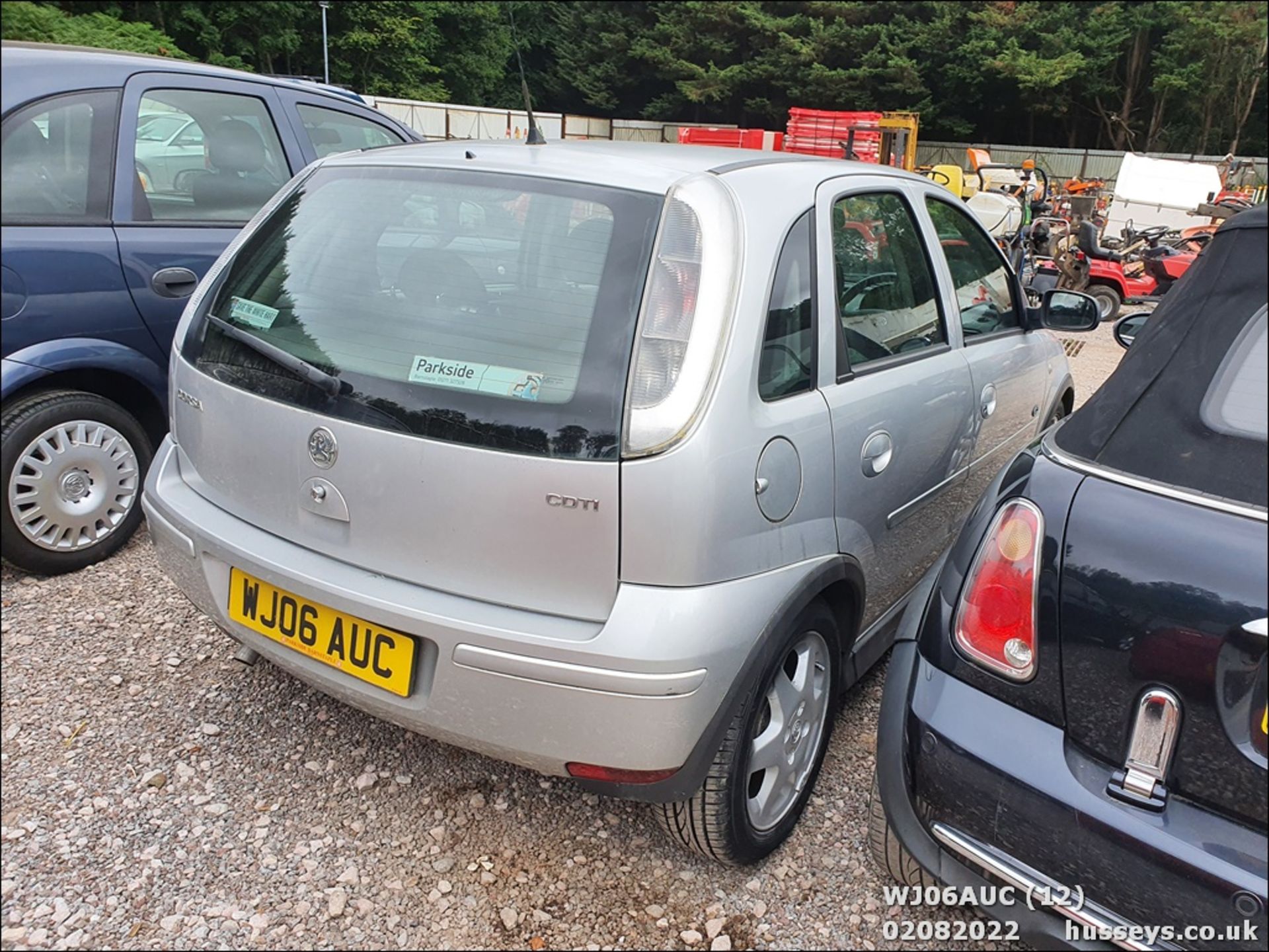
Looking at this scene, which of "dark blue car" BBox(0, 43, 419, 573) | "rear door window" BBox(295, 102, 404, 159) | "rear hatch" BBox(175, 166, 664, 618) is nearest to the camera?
"rear hatch" BBox(175, 166, 664, 618)

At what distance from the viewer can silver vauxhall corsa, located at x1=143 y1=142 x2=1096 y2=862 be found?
1695 millimetres

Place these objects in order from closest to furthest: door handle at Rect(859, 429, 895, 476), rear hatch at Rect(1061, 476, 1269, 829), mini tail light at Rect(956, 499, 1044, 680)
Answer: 1. rear hatch at Rect(1061, 476, 1269, 829)
2. mini tail light at Rect(956, 499, 1044, 680)
3. door handle at Rect(859, 429, 895, 476)

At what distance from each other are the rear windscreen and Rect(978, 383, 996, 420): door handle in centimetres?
163

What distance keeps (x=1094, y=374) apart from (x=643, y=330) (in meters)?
7.99

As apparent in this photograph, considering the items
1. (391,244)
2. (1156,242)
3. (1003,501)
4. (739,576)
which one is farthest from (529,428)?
(1156,242)

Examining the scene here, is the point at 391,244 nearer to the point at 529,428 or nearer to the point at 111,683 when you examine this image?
the point at 529,428

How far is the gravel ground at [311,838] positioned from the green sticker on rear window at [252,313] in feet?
2.89

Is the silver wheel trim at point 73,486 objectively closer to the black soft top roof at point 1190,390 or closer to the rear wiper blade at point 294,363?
the rear wiper blade at point 294,363

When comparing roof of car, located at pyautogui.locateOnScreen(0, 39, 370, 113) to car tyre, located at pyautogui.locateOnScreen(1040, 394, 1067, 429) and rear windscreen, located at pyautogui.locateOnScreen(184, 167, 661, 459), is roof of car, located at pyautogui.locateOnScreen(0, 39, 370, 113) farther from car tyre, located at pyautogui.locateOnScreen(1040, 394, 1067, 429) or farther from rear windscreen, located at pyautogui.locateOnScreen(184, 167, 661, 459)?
car tyre, located at pyautogui.locateOnScreen(1040, 394, 1067, 429)

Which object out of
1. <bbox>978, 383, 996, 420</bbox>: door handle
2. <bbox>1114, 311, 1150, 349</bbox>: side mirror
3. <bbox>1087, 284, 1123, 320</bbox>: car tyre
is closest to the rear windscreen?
<bbox>978, 383, 996, 420</bbox>: door handle

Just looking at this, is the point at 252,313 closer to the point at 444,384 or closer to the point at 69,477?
the point at 444,384

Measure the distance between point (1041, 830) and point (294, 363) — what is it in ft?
5.76

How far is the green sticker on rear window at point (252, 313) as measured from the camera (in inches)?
81.7

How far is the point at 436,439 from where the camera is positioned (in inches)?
69.4
